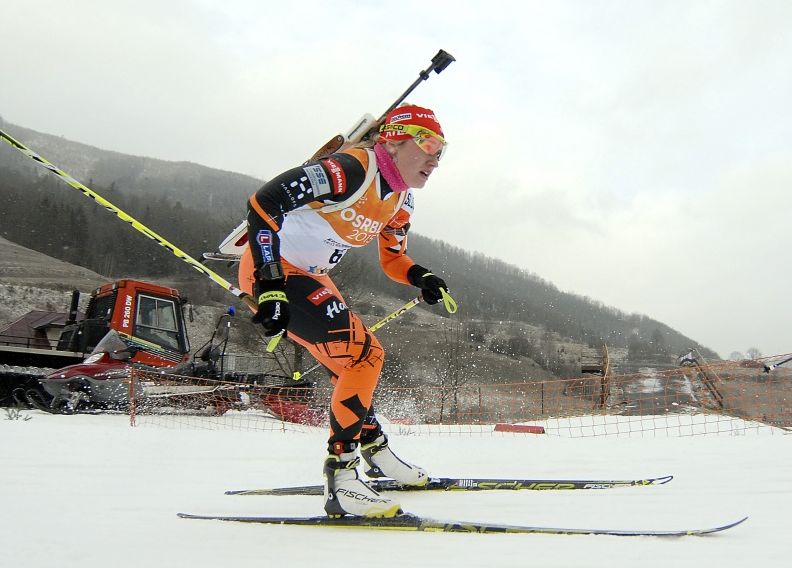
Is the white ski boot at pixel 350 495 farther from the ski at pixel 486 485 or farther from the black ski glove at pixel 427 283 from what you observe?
the black ski glove at pixel 427 283

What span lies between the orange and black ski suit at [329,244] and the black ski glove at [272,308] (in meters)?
0.14

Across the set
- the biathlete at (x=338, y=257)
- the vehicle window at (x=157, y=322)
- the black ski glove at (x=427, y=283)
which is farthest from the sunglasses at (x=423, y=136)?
the vehicle window at (x=157, y=322)

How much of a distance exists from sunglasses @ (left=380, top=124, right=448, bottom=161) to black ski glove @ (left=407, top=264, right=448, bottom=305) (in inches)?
38.5

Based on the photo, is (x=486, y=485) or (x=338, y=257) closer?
(x=486, y=485)

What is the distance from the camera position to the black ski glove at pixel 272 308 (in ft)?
8.30

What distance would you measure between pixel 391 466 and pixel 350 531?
1.01m

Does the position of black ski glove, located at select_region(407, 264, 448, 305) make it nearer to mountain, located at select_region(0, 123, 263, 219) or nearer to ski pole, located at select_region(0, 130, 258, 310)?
ski pole, located at select_region(0, 130, 258, 310)

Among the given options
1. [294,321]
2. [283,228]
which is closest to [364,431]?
[294,321]

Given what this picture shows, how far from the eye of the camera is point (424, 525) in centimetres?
224

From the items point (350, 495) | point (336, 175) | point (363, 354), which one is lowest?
point (350, 495)

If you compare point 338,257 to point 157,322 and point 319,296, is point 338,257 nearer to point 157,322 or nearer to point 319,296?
point 319,296

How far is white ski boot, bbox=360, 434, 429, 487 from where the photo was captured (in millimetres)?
3299

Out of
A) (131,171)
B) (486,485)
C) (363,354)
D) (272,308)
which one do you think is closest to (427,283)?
(363,354)

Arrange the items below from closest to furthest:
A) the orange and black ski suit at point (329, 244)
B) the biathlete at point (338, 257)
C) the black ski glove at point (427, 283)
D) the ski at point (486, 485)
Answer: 1. the biathlete at point (338, 257)
2. the orange and black ski suit at point (329, 244)
3. the ski at point (486, 485)
4. the black ski glove at point (427, 283)
